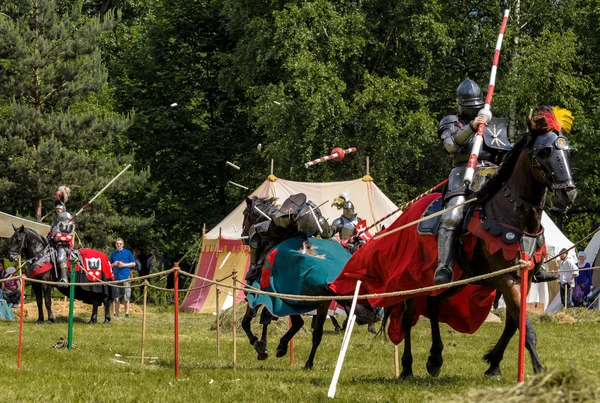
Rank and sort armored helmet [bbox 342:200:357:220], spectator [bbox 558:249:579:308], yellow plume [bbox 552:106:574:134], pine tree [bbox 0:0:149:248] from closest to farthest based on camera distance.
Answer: yellow plume [bbox 552:106:574:134] → armored helmet [bbox 342:200:357:220] → spectator [bbox 558:249:579:308] → pine tree [bbox 0:0:149:248]

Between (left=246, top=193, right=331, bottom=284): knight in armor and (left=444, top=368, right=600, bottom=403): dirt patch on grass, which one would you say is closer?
(left=444, top=368, right=600, bottom=403): dirt patch on grass

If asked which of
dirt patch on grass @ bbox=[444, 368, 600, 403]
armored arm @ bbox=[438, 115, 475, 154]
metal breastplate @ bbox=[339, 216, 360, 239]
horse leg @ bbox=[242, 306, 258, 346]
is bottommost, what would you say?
horse leg @ bbox=[242, 306, 258, 346]

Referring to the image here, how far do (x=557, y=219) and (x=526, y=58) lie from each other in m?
5.51

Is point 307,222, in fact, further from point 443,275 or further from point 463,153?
point 443,275

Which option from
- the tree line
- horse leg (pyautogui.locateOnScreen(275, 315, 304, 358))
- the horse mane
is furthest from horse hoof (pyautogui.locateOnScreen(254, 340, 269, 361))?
the tree line

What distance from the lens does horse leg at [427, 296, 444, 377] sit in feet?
33.6

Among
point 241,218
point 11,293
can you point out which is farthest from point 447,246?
point 11,293

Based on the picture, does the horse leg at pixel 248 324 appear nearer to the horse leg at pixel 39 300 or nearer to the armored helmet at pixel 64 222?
the armored helmet at pixel 64 222

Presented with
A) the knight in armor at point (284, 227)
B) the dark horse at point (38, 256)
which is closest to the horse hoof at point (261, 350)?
the knight in armor at point (284, 227)

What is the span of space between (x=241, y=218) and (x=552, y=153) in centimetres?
1698

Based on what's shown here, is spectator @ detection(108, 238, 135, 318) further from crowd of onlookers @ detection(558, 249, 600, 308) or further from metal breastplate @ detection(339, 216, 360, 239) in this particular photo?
crowd of onlookers @ detection(558, 249, 600, 308)

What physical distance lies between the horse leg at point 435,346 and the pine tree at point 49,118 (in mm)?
19504

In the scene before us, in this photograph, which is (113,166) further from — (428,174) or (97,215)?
(428,174)

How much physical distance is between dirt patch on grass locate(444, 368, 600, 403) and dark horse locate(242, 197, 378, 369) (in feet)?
20.7
